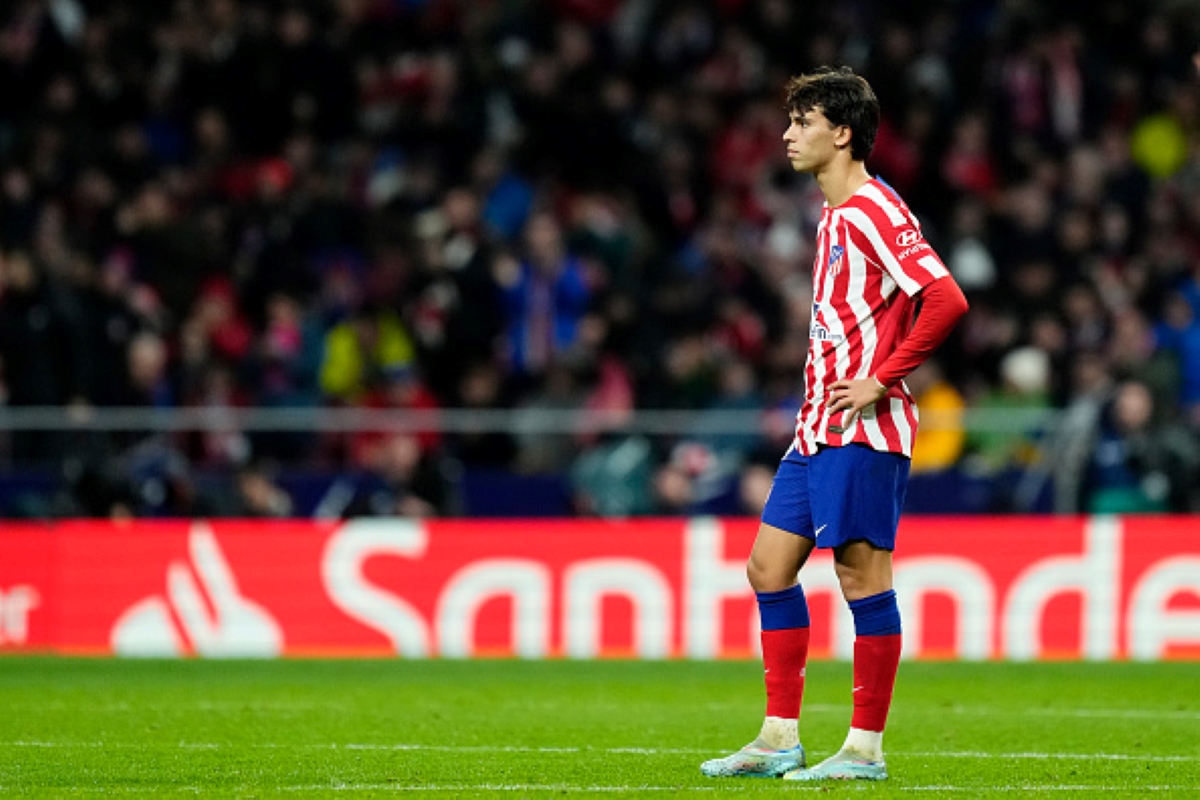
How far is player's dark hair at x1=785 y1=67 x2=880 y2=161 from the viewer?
6.87 metres

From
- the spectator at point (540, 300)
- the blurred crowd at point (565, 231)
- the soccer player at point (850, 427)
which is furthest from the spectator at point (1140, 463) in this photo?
the soccer player at point (850, 427)

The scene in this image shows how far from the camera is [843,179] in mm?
6891

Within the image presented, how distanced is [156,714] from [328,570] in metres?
4.64

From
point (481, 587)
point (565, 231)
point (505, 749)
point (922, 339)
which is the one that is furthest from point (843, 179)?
point (565, 231)

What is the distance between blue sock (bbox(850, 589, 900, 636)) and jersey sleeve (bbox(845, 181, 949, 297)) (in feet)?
3.30

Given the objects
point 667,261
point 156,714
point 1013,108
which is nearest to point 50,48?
point 667,261

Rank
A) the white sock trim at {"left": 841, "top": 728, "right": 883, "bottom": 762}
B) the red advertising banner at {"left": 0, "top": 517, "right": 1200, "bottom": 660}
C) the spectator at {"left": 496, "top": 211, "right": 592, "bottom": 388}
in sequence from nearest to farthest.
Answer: the white sock trim at {"left": 841, "top": 728, "right": 883, "bottom": 762} < the red advertising banner at {"left": 0, "top": 517, "right": 1200, "bottom": 660} < the spectator at {"left": 496, "top": 211, "right": 592, "bottom": 388}

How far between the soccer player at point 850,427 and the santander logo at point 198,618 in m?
7.44

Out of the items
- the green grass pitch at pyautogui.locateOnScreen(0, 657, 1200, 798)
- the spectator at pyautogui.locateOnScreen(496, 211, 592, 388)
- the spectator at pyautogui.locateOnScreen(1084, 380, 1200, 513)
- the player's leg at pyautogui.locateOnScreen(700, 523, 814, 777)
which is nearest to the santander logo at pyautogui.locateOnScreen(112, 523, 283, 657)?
the green grass pitch at pyautogui.locateOnScreen(0, 657, 1200, 798)

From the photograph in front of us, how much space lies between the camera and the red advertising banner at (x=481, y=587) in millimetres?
13594

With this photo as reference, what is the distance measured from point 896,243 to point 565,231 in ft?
35.4

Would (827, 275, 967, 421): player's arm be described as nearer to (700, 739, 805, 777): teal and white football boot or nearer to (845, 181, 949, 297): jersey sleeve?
(845, 181, 949, 297): jersey sleeve

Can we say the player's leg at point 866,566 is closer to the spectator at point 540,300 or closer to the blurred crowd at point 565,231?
the blurred crowd at point 565,231

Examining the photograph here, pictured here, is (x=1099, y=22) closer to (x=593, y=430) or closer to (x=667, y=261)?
(x=667, y=261)
